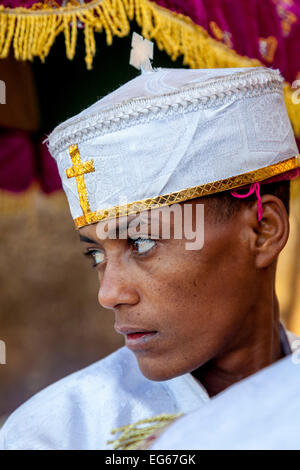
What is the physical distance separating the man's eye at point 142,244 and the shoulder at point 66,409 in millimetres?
446

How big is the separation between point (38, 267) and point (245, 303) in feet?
5.54

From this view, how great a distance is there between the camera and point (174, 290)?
116 centimetres

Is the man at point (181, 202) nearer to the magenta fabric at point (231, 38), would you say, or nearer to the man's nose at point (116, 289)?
the man's nose at point (116, 289)

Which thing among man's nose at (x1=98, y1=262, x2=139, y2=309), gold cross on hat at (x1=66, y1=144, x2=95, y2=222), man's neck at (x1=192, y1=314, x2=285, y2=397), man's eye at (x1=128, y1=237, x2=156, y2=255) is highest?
gold cross on hat at (x1=66, y1=144, x2=95, y2=222)

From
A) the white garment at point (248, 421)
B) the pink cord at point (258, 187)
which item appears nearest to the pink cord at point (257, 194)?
the pink cord at point (258, 187)

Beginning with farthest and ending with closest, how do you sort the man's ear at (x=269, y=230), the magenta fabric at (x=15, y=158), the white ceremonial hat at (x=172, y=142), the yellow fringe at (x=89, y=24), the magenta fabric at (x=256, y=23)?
the magenta fabric at (x=15, y=158) → the magenta fabric at (x=256, y=23) → the yellow fringe at (x=89, y=24) → the man's ear at (x=269, y=230) → the white ceremonial hat at (x=172, y=142)

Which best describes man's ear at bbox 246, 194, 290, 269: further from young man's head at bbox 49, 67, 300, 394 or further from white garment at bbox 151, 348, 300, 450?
white garment at bbox 151, 348, 300, 450

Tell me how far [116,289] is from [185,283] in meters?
0.15

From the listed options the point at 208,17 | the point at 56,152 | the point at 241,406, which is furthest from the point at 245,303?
the point at 208,17

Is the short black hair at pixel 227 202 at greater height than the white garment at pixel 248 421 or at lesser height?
greater

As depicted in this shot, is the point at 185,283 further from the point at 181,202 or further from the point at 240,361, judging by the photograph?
the point at 240,361

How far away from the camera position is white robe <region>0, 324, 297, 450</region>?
133 centimetres

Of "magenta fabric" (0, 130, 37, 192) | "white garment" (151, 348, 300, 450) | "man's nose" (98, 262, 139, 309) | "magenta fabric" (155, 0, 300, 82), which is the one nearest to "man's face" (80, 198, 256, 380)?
"man's nose" (98, 262, 139, 309)

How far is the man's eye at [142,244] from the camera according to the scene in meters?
1.17
